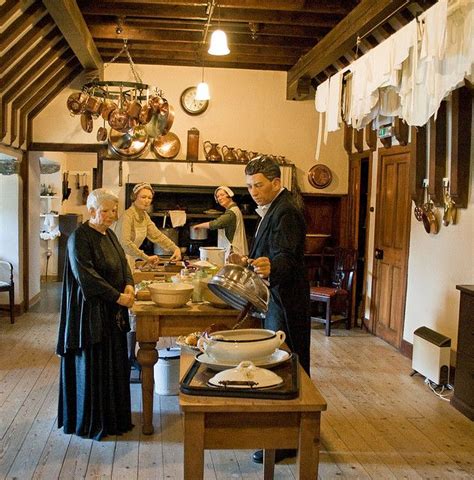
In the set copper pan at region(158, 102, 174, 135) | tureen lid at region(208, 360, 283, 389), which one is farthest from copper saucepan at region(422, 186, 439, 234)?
tureen lid at region(208, 360, 283, 389)

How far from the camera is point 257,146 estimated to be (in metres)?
7.32

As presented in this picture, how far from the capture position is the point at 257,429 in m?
1.83

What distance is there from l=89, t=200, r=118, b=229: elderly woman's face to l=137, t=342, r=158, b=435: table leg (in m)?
0.71

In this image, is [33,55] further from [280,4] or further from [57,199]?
[57,199]

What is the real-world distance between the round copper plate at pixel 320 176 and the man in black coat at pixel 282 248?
4392mm

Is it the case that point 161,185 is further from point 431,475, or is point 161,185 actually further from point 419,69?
point 431,475

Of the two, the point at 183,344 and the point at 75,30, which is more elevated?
the point at 75,30

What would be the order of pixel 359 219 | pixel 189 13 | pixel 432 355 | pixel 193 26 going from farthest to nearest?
1. pixel 359 219
2. pixel 193 26
3. pixel 189 13
4. pixel 432 355

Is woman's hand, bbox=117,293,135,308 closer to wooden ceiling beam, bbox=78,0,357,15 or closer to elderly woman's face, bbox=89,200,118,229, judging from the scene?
elderly woman's face, bbox=89,200,118,229

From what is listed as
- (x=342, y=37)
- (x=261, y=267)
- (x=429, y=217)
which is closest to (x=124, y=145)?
(x=342, y=37)

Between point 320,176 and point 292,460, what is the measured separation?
463 cm

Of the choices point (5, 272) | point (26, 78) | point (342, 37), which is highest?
point (342, 37)

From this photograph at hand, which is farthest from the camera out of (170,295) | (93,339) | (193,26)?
(193,26)

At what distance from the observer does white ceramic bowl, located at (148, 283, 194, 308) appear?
3.14 meters
